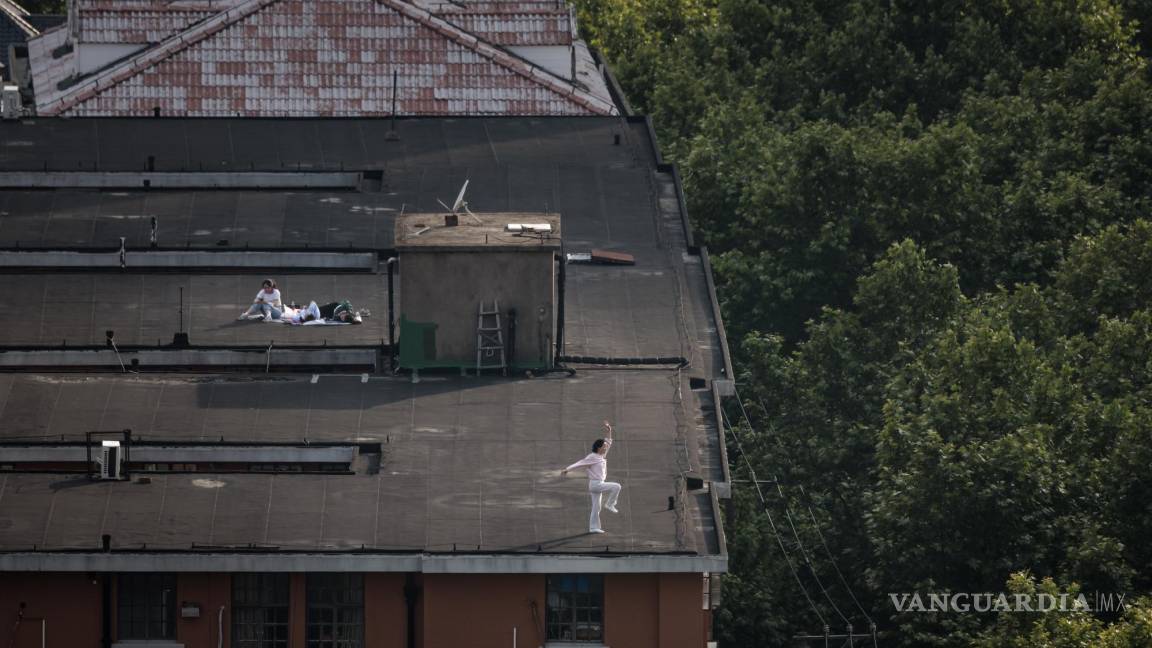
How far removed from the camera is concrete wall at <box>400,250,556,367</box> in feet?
223

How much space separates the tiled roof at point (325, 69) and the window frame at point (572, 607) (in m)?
38.7

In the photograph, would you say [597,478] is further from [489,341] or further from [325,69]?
[325,69]

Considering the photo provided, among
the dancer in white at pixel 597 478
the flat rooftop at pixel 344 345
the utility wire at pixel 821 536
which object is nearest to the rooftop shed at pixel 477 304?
the flat rooftop at pixel 344 345

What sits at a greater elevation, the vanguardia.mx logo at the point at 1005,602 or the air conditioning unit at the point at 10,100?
the air conditioning unit at the point at 10,100

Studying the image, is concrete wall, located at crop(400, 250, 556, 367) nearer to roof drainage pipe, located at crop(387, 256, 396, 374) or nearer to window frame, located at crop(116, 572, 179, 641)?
roof drainage pipe, located at crop(387, 256, 396, 374)

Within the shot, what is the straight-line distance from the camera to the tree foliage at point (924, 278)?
236 feet

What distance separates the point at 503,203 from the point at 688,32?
42492 mm

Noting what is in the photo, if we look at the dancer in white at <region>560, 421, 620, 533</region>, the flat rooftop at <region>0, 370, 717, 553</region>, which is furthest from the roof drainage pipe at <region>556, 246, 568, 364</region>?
the dancer in white at <region>560, 421, 620, 533</region>

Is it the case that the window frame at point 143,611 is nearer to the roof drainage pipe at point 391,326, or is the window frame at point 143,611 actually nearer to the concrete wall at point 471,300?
the roof drainage pipe at point 391,326

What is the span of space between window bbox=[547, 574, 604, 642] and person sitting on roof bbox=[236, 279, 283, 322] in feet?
56.4

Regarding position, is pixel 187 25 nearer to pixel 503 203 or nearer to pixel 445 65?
pixel 445 65

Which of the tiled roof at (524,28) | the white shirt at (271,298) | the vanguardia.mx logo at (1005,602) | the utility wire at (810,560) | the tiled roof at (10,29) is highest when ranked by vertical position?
the tiled roof at (10,29)

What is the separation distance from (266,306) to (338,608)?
51.5 feet

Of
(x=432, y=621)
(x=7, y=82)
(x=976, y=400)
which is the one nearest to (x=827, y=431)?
(x=976, y=400)
